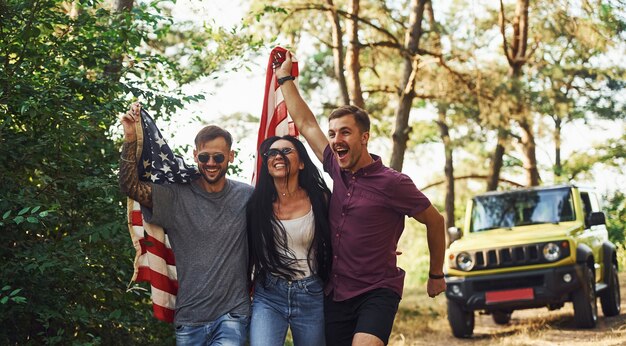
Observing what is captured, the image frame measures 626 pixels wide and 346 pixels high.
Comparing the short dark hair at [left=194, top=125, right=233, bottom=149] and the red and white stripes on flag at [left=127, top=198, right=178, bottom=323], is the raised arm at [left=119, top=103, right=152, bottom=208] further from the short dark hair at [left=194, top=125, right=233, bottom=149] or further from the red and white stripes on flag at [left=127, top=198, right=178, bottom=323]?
the short dark hair at [left=194, top=125, right=233, bottom=149]

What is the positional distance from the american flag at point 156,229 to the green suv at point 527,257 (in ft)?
24.5

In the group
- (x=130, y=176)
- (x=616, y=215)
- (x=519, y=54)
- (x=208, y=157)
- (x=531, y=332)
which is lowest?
(x=531, y=332)

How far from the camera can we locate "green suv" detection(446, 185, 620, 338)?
39.7 feet

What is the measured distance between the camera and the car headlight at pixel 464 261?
41.1ft

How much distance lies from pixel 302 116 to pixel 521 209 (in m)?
7.65

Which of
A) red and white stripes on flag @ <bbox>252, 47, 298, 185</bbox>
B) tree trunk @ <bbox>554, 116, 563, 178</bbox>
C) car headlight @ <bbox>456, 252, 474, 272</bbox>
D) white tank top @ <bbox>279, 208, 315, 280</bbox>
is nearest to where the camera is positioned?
white tank top @ <bbox>279, 208, 315, 280</bbox>

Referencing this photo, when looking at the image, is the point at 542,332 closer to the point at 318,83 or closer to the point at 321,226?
the point at 321,226

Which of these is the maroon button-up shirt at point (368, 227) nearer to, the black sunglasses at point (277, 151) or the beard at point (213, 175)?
the black sunglasses at point (277, 151)

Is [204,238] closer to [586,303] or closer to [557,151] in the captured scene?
[586,303]

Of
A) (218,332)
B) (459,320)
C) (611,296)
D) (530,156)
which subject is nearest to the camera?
(218,332)

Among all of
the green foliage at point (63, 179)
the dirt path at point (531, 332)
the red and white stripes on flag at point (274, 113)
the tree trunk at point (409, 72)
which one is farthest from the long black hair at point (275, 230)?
the tree trunk at point (409, 72)

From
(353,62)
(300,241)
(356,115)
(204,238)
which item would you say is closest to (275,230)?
(300,241)

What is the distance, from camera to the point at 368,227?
5.54 metres

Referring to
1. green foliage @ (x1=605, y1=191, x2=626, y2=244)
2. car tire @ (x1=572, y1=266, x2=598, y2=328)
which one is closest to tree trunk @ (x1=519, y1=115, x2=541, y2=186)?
green foliage @ (x1=605, y1=191, x2=626, y2=244)
